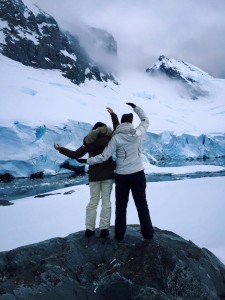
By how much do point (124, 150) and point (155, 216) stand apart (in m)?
5.87

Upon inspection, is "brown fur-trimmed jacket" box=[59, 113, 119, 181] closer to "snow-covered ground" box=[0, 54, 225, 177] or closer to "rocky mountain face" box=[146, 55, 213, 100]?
"snow-covered ground" box=[0, 54, 225, 177]

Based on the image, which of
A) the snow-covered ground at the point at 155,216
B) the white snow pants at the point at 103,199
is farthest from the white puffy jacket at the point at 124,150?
the snow-covered ground at the point at 155,216

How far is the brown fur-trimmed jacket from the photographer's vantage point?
4105mm

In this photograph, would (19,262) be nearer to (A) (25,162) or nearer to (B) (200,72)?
(A) (25,162)

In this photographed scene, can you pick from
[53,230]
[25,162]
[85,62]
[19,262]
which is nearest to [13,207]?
[53,230]

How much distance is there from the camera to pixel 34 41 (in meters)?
68.8

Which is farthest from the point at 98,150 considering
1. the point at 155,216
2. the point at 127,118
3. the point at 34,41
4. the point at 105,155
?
the point at 34,41

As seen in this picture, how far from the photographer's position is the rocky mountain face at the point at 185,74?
125225 millimetres

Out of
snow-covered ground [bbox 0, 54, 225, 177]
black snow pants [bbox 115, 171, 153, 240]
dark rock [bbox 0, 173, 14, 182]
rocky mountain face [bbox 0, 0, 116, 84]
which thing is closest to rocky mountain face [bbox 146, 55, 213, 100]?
rocky mountain face [bbox 0, 0, 116, 84]

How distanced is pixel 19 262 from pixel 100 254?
1.08m

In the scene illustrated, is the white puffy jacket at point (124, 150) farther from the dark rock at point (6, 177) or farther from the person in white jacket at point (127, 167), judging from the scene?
the dark rock at point (6, 177)

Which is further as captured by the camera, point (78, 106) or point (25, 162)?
point (78, 106)

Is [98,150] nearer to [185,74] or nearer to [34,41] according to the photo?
[34,41]

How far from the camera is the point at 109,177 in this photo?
414 centimetres
